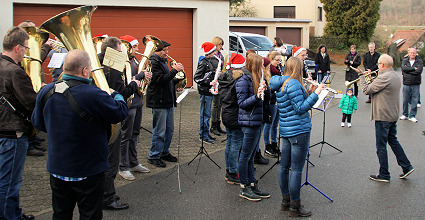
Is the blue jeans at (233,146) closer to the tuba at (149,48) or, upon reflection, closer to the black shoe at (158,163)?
the black shoe at (158,163)

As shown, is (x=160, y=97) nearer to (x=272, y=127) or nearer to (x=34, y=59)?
(x=34, y=59)

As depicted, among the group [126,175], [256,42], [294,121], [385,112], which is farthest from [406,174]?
[256,42]

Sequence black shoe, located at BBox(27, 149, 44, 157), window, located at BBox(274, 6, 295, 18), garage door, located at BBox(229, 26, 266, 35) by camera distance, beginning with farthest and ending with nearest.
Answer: window, located at BBox(274, 6, 295, 18) → garage door, located at BBox(229, 26, 266, 35) → black shoe, located at BBox(27, 149, 44, 157)

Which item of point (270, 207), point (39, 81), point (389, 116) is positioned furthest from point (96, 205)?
point (389, 116)

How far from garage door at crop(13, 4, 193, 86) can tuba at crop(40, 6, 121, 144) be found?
795 cm

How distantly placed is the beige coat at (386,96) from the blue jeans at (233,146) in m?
2.11

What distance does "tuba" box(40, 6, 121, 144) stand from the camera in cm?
382

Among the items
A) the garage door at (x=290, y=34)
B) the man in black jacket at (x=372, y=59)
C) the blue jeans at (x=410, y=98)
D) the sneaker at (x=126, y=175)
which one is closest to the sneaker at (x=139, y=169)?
the sneaker at (x=126, y=175)

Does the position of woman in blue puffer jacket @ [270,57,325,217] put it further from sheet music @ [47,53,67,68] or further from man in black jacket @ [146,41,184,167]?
sheet music @ [47,53,67,68]

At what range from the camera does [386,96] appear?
5.91 m

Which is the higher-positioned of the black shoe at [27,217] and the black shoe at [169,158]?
the black shoe at [169,158]

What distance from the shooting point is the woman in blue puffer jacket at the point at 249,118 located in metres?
5.10

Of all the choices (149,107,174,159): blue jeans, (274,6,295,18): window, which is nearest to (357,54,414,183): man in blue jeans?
(149,107,174,159): blue jeans

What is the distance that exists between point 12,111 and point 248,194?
294 cm
